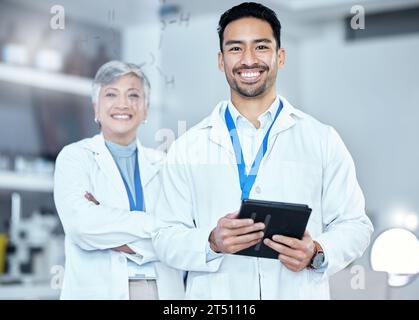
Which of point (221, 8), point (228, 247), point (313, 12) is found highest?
point (313, 12)

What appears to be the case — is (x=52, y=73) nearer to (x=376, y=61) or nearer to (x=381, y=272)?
(x=376, y=61)

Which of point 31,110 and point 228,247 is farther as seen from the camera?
point 31,110

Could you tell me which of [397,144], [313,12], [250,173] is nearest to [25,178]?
[313,12]

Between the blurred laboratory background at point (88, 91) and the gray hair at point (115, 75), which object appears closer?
the gray hair at point (115, 75)

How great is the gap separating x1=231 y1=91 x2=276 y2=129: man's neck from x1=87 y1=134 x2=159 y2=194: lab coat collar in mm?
231

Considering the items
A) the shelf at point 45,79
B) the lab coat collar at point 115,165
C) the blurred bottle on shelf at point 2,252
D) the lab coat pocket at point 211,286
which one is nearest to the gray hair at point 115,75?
the lab coat collar at point 115,165

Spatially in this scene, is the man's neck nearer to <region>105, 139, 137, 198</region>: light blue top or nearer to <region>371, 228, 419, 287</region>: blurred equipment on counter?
<region>105, 139, 137, 198</region>: light blue top

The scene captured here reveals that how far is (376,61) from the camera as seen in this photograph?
3201mm

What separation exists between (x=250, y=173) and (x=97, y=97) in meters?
0.44

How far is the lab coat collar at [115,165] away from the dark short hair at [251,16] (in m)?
0.29

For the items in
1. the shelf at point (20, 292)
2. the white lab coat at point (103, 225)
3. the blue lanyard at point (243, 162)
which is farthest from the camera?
the shelf at point (20, 292)

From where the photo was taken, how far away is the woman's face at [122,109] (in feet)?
6.09

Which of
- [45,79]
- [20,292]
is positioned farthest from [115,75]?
[45,79]

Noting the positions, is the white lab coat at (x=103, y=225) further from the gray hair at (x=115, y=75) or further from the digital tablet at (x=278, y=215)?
the digital tablet at (x=278, y=215)
